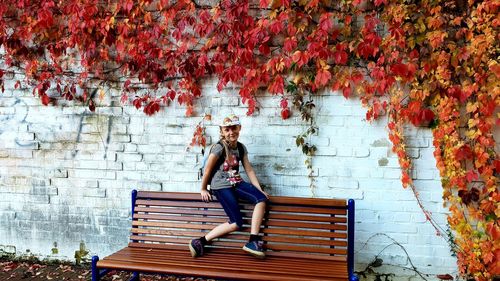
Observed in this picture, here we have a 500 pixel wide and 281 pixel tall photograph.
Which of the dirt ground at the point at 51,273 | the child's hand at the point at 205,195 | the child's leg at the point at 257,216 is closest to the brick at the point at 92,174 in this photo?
the dirt ground at the point at 51,273

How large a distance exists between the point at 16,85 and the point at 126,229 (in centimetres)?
192

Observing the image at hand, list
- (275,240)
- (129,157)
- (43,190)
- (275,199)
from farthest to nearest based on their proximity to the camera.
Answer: (43,190)
(129,157)
(275,199)
(275,240)

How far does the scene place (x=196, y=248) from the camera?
382 cm

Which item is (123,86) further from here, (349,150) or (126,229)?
(349,150)

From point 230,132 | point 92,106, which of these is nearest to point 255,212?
point 230,132

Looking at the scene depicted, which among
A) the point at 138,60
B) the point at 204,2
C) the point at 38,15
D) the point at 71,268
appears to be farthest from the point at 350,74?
the point at 71,268

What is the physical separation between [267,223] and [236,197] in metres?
0.35

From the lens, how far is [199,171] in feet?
14.7

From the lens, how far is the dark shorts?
3.88 m

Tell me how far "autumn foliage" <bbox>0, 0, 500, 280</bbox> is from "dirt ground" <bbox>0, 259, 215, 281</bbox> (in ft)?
5.50

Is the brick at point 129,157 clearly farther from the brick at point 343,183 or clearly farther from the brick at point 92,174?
the brick at point 343,183

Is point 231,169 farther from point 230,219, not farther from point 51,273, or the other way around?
point 51,273

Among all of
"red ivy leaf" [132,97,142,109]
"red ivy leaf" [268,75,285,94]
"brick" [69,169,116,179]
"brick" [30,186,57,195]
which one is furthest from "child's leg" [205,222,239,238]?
"brick" [30,186,57,195]

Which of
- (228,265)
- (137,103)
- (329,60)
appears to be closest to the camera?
(228,265)
